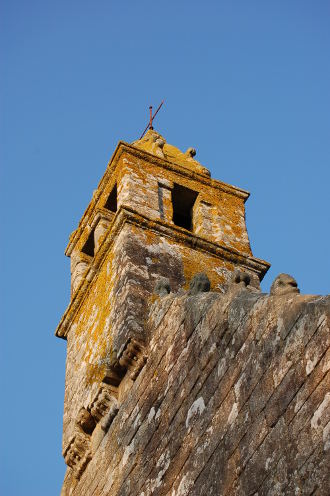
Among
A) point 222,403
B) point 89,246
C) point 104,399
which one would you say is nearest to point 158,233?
point 104,399

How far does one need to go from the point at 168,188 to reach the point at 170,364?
416 cm

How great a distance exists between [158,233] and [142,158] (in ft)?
5.72

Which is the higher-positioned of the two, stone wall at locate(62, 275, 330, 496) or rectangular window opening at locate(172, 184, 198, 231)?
rectangular window opening at locate(172, 184, 198, 231)

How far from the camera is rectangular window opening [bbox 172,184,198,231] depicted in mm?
11477

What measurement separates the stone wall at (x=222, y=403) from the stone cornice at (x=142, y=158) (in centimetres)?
319

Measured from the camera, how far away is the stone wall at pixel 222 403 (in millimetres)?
5031

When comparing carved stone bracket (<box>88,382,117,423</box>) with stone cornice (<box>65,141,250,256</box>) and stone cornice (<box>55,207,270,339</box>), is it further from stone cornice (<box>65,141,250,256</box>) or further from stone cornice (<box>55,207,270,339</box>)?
stone cornice (<box>65,141,250,256</box>)

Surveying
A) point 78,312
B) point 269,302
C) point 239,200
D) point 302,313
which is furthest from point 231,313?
point 239,200

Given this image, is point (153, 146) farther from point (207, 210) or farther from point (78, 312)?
point (78, 312)

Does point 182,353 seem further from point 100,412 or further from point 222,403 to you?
point 100,412

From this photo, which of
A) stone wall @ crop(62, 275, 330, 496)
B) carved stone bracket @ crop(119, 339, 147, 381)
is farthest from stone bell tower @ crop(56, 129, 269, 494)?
stone wall @ crop(62, 275, 330, 496)

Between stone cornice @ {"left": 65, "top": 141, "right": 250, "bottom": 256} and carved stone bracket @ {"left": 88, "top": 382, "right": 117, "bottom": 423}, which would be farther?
stone cornice @ {"left": 65, "top": 141, "right": 250, "bottom": 256}

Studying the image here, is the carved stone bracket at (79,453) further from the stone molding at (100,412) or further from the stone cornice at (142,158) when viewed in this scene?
the stone cornice at (142,158)

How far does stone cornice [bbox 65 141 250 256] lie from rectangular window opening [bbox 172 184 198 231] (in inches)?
8.8
